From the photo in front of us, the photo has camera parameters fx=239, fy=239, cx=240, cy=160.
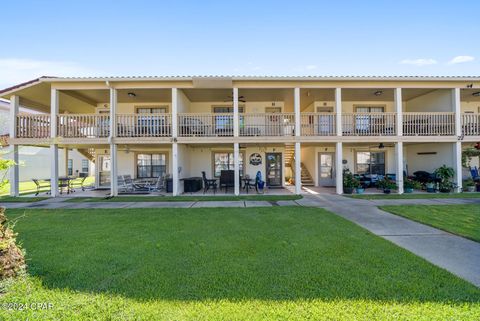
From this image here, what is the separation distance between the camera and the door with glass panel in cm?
1611

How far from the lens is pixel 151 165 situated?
15.3 m

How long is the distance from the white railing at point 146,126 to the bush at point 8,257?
29.7 ft

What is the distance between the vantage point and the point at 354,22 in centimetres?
1192

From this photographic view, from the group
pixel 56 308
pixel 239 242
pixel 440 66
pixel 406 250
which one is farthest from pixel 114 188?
pixel 440 66

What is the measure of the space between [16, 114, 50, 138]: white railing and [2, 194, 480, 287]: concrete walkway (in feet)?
12.1

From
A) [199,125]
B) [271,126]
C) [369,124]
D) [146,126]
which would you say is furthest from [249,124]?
[369,124]

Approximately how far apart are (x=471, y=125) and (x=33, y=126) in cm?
2278

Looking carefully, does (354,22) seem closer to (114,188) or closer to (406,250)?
(406,250)

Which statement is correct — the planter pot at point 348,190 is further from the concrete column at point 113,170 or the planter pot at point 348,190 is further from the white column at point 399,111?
the concrete column at point 113,170

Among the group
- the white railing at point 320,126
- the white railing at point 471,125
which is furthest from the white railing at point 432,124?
the white railing at point 320,126

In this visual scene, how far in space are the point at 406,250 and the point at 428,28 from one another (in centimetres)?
1187

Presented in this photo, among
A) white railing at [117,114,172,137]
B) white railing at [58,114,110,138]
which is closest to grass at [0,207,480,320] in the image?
white railing at [117,114,172,137]

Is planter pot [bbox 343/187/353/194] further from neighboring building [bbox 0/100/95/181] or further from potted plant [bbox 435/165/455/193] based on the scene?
neighboring building [bbox 0/100/95/181]

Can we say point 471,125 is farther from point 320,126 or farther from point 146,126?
point 146,126
